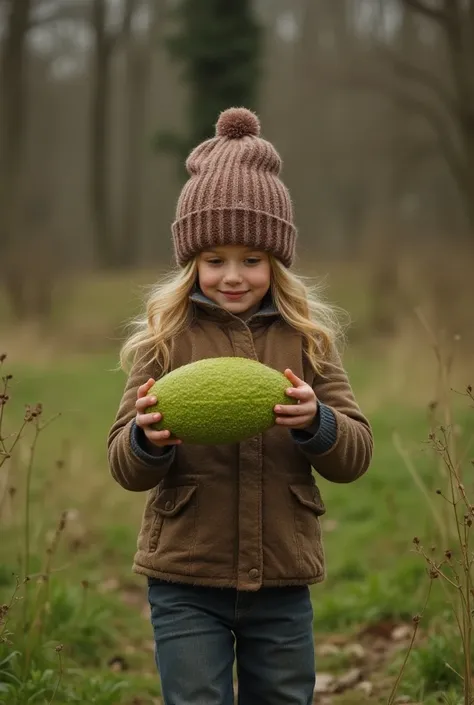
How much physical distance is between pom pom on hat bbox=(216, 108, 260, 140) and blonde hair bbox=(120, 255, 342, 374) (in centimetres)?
44

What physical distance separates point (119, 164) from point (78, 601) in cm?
4169

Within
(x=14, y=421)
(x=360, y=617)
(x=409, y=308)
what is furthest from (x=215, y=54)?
(x=360, y=617)

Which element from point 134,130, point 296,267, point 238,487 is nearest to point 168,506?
point 238,487

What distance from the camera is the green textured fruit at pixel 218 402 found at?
2.64 meters

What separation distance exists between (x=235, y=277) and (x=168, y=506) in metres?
0.70

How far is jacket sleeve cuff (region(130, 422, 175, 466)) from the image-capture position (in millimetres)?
2752

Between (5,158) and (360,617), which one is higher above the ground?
(5,158)

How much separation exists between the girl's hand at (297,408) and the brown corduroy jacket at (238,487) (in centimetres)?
6

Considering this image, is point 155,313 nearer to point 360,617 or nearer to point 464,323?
point 360,617

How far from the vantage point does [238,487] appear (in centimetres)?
288

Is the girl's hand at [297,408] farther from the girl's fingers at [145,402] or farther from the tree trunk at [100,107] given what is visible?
the tree trunk at [100,107]

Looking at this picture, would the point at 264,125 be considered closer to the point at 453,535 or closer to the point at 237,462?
the point at 453,535

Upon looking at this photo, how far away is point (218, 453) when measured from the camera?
9.55 ft

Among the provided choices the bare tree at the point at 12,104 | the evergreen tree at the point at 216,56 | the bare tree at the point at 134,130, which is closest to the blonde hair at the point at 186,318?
the evergreen tree at the point at 216,56
